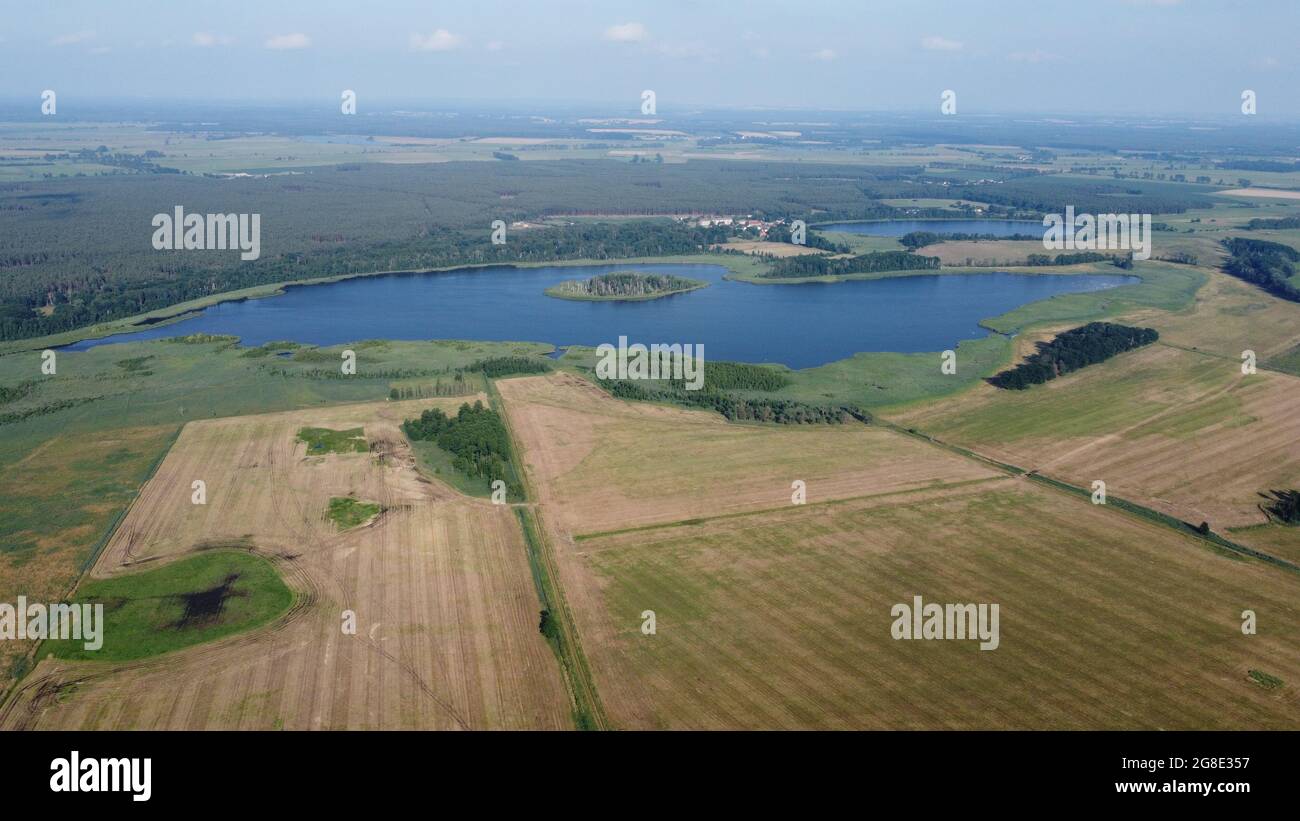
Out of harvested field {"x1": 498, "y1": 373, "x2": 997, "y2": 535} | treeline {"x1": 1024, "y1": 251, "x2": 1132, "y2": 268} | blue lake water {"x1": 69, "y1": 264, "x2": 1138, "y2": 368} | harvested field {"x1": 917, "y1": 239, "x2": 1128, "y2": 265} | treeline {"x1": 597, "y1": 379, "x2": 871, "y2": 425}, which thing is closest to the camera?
harvested field {"x1": 498, "y1": 373, "x2": 997, "y2": 535}

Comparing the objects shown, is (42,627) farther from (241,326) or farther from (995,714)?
(241,326)

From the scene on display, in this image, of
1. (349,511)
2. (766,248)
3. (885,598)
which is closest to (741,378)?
(349,511)

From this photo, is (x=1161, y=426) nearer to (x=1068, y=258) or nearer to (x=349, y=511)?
(x=349, y=511)

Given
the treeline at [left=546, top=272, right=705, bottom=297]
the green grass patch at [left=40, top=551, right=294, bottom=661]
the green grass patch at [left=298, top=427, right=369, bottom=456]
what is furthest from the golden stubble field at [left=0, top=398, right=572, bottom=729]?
the treeline at [left=546, top=272, right=705, bottom=297]

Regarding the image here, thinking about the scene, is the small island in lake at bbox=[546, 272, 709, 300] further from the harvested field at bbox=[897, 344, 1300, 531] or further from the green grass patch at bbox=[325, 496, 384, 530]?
the green grass patch at bbox=[325, 496, 384, 530]

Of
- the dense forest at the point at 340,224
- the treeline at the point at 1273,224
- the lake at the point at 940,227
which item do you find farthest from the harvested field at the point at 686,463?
the treeline at the point at 1273,224

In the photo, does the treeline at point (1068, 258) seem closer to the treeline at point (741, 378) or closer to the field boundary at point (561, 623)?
the treeline at point (741, 378)

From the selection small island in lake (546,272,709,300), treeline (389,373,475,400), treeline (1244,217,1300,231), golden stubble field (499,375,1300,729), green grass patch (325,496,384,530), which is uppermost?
treeline (1244,217,1300,231)

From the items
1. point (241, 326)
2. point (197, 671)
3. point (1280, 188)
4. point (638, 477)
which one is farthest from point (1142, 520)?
point (1280, 188)
